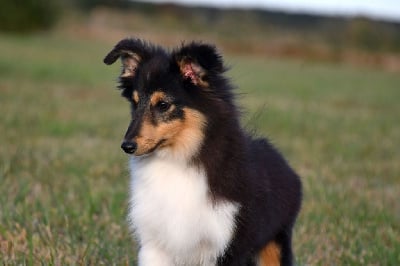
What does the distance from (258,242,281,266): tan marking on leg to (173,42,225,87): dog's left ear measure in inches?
51.2

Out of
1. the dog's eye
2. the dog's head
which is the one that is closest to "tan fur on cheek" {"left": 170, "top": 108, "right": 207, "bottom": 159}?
the dog's head


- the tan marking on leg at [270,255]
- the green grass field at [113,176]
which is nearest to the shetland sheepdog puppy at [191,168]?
the tan marking on leg at [270,255]

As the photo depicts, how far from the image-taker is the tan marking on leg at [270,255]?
183 inches

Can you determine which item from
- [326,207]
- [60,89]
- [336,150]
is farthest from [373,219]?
[60,89]

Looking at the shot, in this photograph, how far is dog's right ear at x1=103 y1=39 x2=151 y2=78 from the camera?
4344mm

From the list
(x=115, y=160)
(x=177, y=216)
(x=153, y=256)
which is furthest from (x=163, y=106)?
(x=115, y=160)

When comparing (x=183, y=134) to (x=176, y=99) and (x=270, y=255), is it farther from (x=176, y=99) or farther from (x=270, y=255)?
(x=270, y=255)

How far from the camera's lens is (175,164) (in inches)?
160

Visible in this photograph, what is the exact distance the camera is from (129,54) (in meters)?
4.39

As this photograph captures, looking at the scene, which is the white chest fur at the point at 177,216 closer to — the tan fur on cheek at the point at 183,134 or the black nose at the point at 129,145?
the tan fur on cheek at the point at 183,134

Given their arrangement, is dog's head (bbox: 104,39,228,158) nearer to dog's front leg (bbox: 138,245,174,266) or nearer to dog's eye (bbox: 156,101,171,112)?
dog's eye (bbox: 156,101,171,112)

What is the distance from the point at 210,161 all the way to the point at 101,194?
2.94 m

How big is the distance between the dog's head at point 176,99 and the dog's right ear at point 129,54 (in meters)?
0.16

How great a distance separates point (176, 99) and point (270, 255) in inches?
55.1
